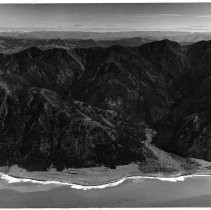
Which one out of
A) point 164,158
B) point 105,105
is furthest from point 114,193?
point 105,105

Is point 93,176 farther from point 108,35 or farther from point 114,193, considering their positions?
point 108,35

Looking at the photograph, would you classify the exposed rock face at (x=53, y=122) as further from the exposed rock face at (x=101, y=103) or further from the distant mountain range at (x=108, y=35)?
the distant mountain range at (x=108, y=35)

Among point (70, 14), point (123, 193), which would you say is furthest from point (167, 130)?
point (70, 14)

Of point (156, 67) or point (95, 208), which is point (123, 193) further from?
point (156, 67)

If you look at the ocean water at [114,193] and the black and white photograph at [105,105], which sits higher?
the black and white photograph at [105,105]

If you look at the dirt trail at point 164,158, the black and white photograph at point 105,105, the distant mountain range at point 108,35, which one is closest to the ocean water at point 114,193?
the black and white photograph at point 105,105
